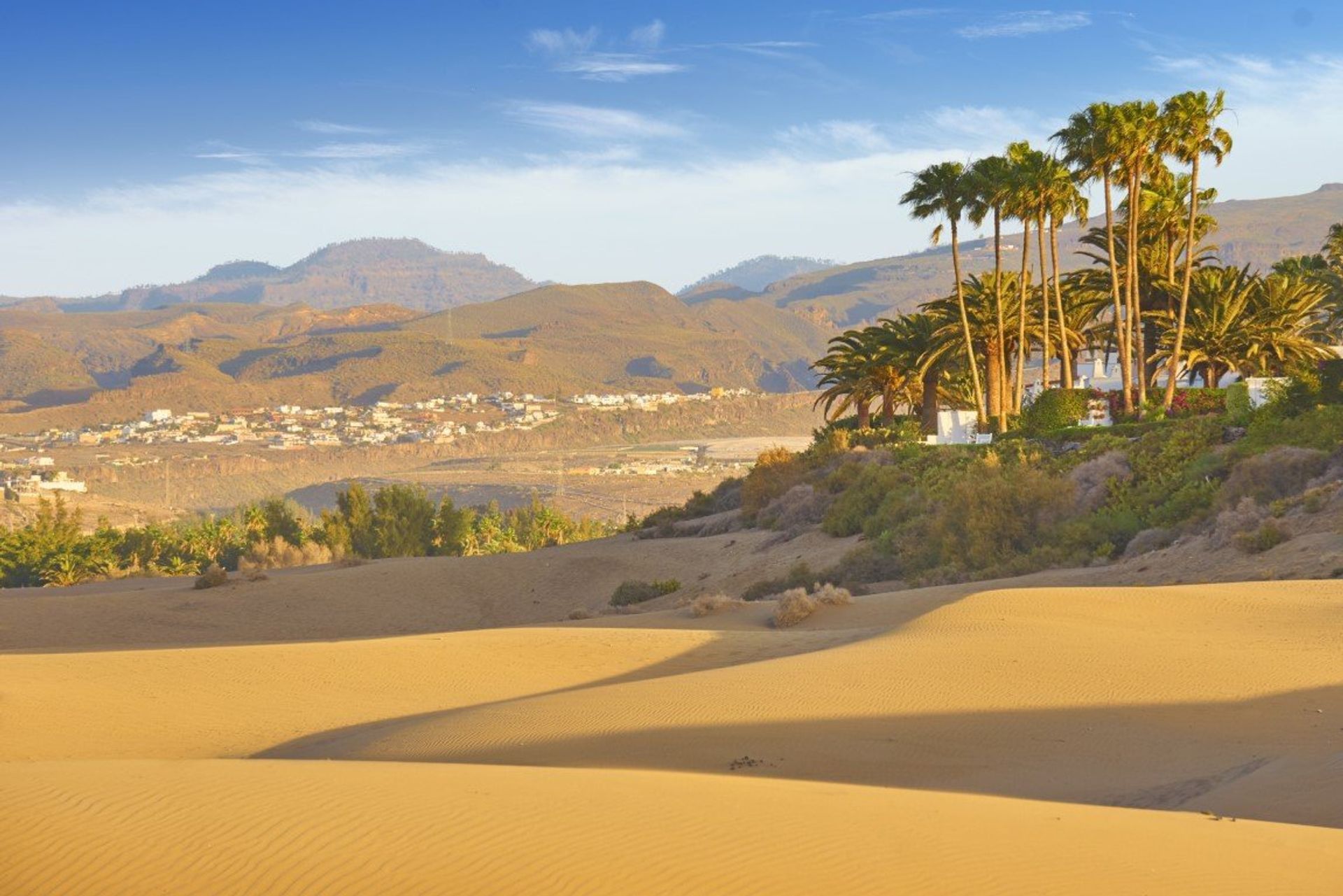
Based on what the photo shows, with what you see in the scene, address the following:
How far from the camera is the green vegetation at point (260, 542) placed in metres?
64.3

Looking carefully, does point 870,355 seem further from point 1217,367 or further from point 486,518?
point 486,518

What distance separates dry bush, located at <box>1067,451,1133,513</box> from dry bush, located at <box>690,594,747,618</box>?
11.0m

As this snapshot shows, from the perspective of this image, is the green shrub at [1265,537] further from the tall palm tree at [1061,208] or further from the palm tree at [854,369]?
the palm tree at [854,369]

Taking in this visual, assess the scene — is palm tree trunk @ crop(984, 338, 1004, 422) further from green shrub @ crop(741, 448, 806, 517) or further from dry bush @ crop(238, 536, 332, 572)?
dry bush @ crop(238, 536, 332, 572)

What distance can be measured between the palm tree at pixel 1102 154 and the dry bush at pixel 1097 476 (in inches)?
330

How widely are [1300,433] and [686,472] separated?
12364 cm

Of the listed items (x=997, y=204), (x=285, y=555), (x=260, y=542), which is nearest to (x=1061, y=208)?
(x=997, y=204)

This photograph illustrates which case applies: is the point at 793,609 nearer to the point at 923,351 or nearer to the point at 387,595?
the point at 387,595

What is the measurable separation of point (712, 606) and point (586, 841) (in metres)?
20.2

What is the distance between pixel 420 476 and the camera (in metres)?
168

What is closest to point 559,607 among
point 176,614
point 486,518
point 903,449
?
point 176,614

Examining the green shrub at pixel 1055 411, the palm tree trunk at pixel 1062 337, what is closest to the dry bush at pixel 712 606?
the green shrub at pixel 1055 411

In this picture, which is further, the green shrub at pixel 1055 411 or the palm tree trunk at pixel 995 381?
the palm tree trunk at pixel 995 381

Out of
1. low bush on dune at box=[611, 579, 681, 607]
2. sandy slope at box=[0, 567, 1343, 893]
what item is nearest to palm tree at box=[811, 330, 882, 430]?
low bush on dune at box=[611, 579, 681, 607]
